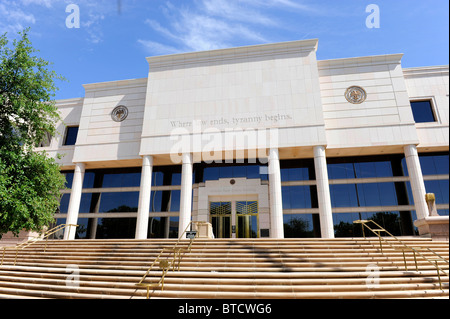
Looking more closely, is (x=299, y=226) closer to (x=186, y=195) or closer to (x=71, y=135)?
(x=186, y=195)

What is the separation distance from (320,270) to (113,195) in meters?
22.1

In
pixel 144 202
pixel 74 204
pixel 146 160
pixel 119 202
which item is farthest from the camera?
pixel 119 202

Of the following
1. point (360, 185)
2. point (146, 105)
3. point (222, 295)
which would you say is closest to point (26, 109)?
point (146, 105)

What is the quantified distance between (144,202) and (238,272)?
1360 centimetres

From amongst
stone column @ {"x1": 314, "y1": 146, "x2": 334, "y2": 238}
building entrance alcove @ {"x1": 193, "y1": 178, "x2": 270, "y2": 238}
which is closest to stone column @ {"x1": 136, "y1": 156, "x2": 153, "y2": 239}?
building entrance alcove @ {"x1": 193, "y1": 178, "x2": 270, "y2": 238}

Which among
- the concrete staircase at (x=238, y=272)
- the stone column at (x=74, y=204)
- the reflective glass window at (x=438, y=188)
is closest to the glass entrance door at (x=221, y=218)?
the concrete staircase at (x=238, y=272)

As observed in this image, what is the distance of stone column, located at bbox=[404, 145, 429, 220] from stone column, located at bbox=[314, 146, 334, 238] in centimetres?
655

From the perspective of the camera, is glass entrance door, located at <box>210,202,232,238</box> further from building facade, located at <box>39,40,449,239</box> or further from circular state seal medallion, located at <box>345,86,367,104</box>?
circular state seal medallion, located at <box>345,86,367,104</box>

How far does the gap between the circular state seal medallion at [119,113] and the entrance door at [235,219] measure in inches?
475

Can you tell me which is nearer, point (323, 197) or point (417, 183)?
point (323, 197)

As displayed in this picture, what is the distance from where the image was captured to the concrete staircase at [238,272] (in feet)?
29.0

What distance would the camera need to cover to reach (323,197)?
20.1 metres

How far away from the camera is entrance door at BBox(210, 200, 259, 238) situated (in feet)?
76.2

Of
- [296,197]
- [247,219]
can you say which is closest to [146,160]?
[247,219]
